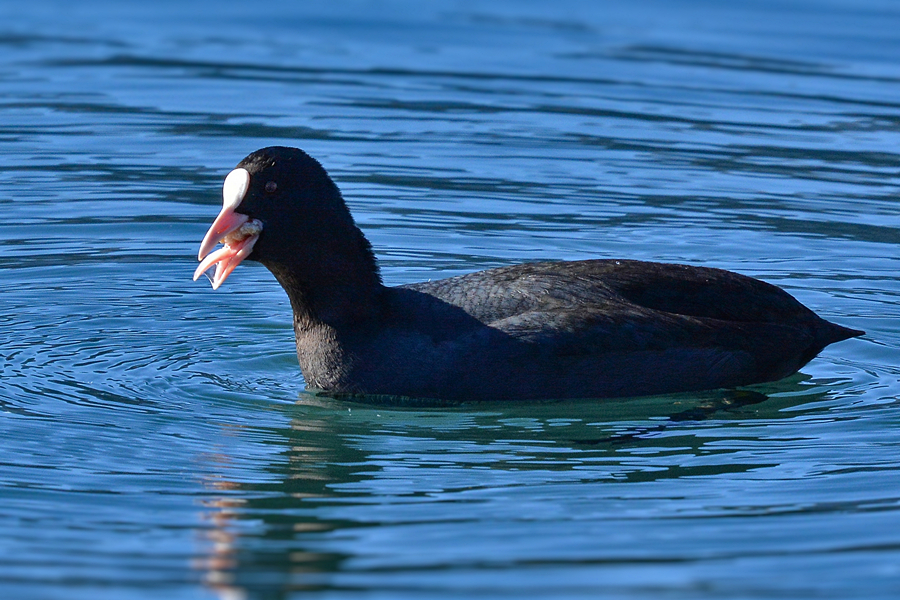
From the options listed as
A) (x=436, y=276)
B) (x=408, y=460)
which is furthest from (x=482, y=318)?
(x=436, y=276)

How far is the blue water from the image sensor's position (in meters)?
4.84

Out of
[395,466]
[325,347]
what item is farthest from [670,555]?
[325,347]

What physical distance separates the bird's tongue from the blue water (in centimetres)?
60

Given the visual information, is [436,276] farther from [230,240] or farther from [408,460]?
[408,460]

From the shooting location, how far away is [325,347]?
261 inches

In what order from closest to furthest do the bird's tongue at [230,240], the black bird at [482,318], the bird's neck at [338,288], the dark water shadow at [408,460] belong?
1. the dark water shadow at [408,460]
2. the bird's tongue at [230,240]
3. the black bird at [482,318]
4. the bird's neck at [338,288]

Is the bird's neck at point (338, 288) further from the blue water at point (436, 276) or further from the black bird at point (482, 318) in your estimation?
the blue water at point (436, 276)

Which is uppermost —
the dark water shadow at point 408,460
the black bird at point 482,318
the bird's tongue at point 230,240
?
the bird's tongue at point 230,240

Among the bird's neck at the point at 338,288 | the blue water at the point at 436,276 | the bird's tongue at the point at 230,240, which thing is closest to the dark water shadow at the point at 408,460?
the blue water at the point at 436,276

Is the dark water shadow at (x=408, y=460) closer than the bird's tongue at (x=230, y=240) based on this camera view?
Yes

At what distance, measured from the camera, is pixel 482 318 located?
6.54m

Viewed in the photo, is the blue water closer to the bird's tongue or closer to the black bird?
the black bird

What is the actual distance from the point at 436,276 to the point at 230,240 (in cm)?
231

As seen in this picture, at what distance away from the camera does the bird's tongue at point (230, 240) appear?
6.32 meters
